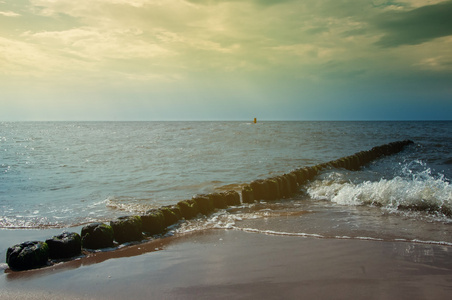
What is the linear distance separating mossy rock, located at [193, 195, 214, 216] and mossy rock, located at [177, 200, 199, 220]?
172 millimetres

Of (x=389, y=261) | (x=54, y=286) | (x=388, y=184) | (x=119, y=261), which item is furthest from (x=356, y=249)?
(x=388, y=184)

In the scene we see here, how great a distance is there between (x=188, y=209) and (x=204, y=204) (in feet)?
1.81

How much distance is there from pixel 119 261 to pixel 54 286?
1.01 metres

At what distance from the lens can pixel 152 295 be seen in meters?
3.85

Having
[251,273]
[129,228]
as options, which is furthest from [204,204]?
[251,273]

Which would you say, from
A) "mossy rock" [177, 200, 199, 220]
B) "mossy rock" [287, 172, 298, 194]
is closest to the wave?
"mossy rock" [287, 172, 298, 194]

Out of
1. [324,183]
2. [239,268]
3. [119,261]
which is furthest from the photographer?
[324,183]

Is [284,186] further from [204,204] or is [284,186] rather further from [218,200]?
[204,204]

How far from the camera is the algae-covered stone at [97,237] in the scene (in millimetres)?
5723

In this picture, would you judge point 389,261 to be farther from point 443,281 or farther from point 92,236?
point 92,236

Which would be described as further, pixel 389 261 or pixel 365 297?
pixel 389 261

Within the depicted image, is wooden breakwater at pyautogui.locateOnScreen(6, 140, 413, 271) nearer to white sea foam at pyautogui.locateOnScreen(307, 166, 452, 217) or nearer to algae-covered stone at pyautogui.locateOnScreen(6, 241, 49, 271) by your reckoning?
algae-covered stone at pyautogui.locateOnScreen(6, 241, 49, 271)

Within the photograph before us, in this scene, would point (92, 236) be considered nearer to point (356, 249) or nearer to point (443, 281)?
point (356, 249)

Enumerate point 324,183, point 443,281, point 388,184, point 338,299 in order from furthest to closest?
1. point 324,183
2. point 388,184
3. point 443,281
4. point 338,299
